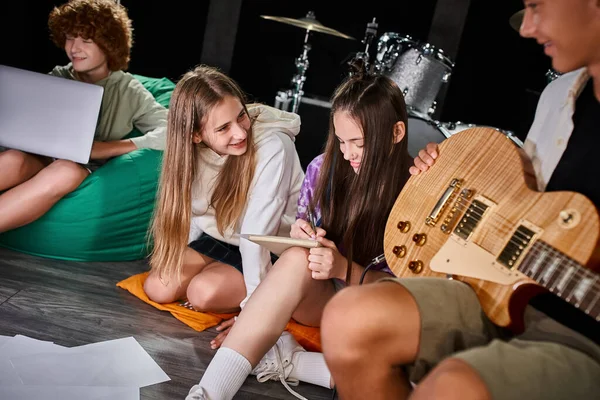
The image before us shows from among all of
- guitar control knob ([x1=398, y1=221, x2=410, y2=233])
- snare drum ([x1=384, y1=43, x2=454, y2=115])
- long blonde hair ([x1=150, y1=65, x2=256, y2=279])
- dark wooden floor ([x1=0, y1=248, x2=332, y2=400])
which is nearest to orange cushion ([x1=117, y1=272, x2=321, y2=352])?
dark wooden floor ([x1=0, y1=248, x2=332, y2=400])

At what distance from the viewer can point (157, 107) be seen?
290cm

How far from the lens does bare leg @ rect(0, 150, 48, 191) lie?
2387mm

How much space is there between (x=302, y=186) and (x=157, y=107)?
1.16 meters

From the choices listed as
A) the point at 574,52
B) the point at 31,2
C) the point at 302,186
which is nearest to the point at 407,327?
the point at 574,52

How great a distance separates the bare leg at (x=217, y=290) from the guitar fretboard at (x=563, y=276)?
1262 millimetres

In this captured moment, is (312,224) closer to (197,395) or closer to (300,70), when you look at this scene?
(197,395)

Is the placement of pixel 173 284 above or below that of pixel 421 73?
below

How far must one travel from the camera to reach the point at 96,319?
80.4 inches

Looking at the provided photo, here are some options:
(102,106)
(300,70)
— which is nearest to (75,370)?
(102,106)

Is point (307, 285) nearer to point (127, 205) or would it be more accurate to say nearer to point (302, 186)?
point (302, 186)

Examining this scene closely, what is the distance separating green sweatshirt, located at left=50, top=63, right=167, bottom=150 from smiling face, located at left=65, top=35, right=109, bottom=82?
0.26ft

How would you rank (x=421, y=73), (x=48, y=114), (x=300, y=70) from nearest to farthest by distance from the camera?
(x=48, y=114), (x=421, y=73), (x=300, y=70)

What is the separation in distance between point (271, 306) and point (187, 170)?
27.4 inches

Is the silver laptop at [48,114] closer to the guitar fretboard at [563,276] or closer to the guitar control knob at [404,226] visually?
the guitar control knob at [404,226]
